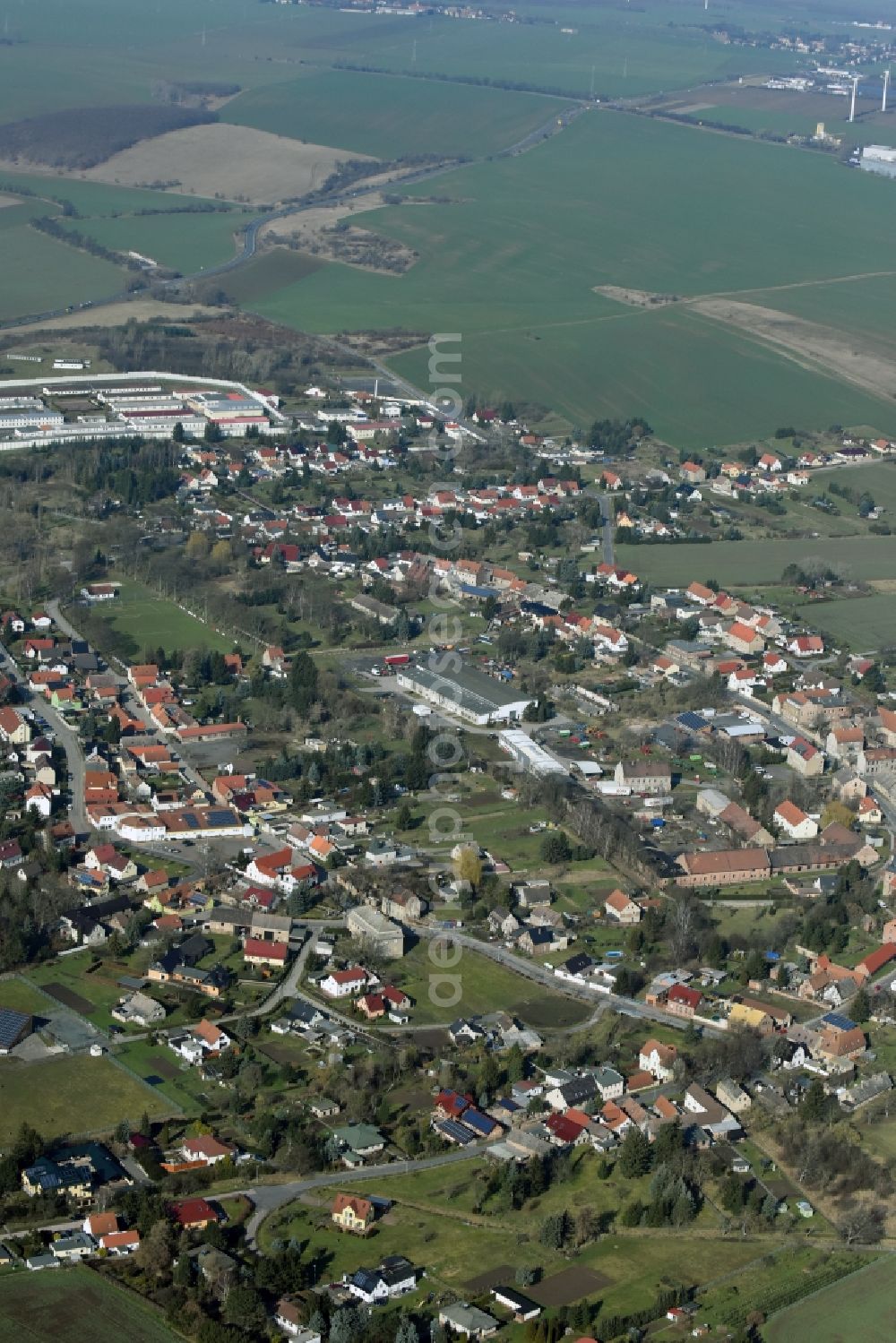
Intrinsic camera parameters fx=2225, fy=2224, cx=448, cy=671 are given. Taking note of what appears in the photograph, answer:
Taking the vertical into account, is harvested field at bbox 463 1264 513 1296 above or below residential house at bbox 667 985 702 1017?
above

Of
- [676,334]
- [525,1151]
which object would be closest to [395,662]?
[525,1151]

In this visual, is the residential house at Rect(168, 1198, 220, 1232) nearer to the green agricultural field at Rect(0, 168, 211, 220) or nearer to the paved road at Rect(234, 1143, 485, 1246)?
the paved road at Rect(234, 1143, 485, 1246)

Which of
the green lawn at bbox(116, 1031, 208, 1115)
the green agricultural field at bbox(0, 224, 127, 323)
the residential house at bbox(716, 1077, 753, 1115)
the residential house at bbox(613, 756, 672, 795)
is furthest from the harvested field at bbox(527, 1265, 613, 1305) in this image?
the green agricultural field at bbox(0, 224, 127, 323)

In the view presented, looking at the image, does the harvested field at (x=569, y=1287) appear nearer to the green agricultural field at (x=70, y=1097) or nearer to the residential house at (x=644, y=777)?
the green agricultural field at (x=70, y=1097)

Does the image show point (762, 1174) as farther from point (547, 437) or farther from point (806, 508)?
point (547, 437)

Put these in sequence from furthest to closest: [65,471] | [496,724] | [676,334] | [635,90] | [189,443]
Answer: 1. [635,90]
2. [676,334]
3. [189,443]
4. [65,471]
5. [496,724]

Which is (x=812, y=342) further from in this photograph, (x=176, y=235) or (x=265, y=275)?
(x=176, y=235)
